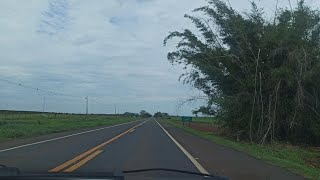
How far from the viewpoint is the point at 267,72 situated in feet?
116

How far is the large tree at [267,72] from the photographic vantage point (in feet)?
109

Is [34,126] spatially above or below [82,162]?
above

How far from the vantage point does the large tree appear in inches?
1304

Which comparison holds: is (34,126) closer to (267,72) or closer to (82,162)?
(267,72)

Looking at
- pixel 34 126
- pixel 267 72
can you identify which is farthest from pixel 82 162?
pixel 34 126

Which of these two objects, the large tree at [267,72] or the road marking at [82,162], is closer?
the road marking at [82,162]

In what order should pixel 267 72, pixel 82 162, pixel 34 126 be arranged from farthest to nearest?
pixel 34 126, pixel 267 72, pixel 82 162

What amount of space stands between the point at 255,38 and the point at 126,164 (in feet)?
74.5

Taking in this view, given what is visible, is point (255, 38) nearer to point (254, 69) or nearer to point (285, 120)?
point (254, 69)

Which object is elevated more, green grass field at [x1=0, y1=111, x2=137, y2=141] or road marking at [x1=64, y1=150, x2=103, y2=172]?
green grass field at [x1=0, y1=111, x2=137, y2=141]

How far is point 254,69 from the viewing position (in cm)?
3606

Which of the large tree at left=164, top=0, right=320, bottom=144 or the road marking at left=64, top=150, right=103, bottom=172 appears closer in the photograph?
the road marking at left=64, top=150, right=103, bottom=172

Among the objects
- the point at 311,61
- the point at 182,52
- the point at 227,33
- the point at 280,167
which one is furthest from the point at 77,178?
the point at 182,52

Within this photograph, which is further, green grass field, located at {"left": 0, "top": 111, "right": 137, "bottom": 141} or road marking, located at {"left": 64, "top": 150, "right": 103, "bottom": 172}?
green grass field, located at {"left": 0, "top": 111, "right": 137, "bottom": 141}
